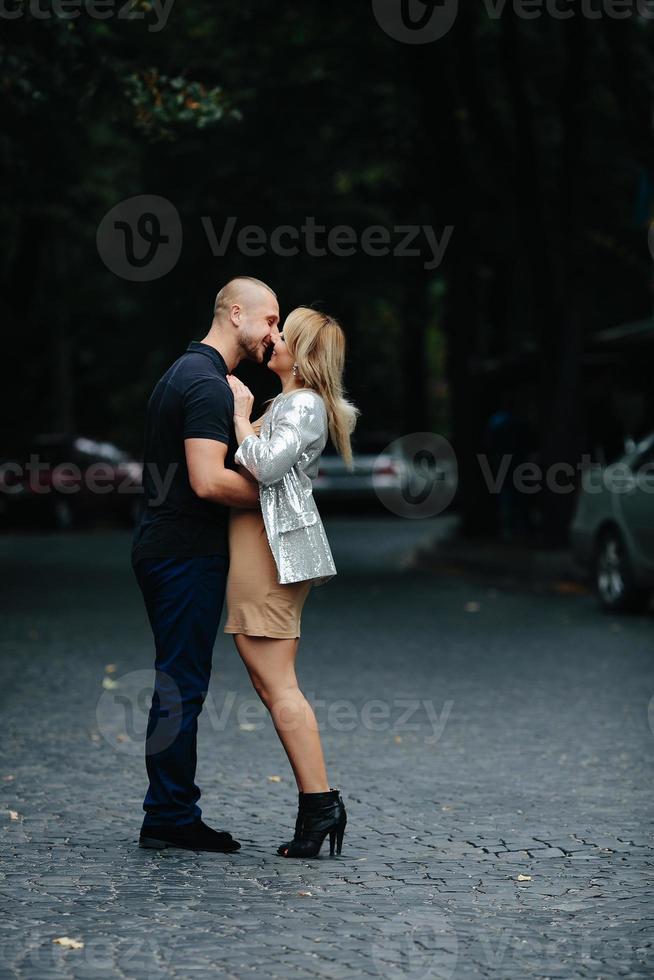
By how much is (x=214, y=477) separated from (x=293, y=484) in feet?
0.92

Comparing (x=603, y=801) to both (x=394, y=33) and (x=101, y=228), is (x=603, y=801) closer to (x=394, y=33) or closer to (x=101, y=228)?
(x=394, y=33)

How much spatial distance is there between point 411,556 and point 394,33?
21.8ft

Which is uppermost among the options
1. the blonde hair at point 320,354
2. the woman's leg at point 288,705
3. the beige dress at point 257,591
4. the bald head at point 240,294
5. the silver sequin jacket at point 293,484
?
the bald head at point 240,294

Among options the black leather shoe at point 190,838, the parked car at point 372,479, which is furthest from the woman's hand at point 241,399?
the parked car at point 372,479

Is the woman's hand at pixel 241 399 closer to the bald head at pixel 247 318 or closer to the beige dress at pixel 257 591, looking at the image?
the bald head at pixel 247 318

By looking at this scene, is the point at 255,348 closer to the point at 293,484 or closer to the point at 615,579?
the point at 293,484

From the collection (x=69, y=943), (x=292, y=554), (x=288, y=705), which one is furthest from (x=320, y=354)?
(x=69, y=943)

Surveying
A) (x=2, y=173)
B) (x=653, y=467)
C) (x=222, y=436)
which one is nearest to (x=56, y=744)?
(x=222, y=436)

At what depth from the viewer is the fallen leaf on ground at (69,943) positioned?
16.2ft

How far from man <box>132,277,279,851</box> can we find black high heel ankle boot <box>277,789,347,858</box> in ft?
0.86

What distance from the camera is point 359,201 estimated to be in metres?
27.4

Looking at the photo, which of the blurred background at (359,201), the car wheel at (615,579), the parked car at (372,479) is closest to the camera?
the car wheel at (615,579)

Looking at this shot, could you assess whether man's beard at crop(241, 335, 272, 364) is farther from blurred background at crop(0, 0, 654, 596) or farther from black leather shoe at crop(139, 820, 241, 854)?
blurred background at crop(0, 0, 654, 596)

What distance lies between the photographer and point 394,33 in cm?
2108
